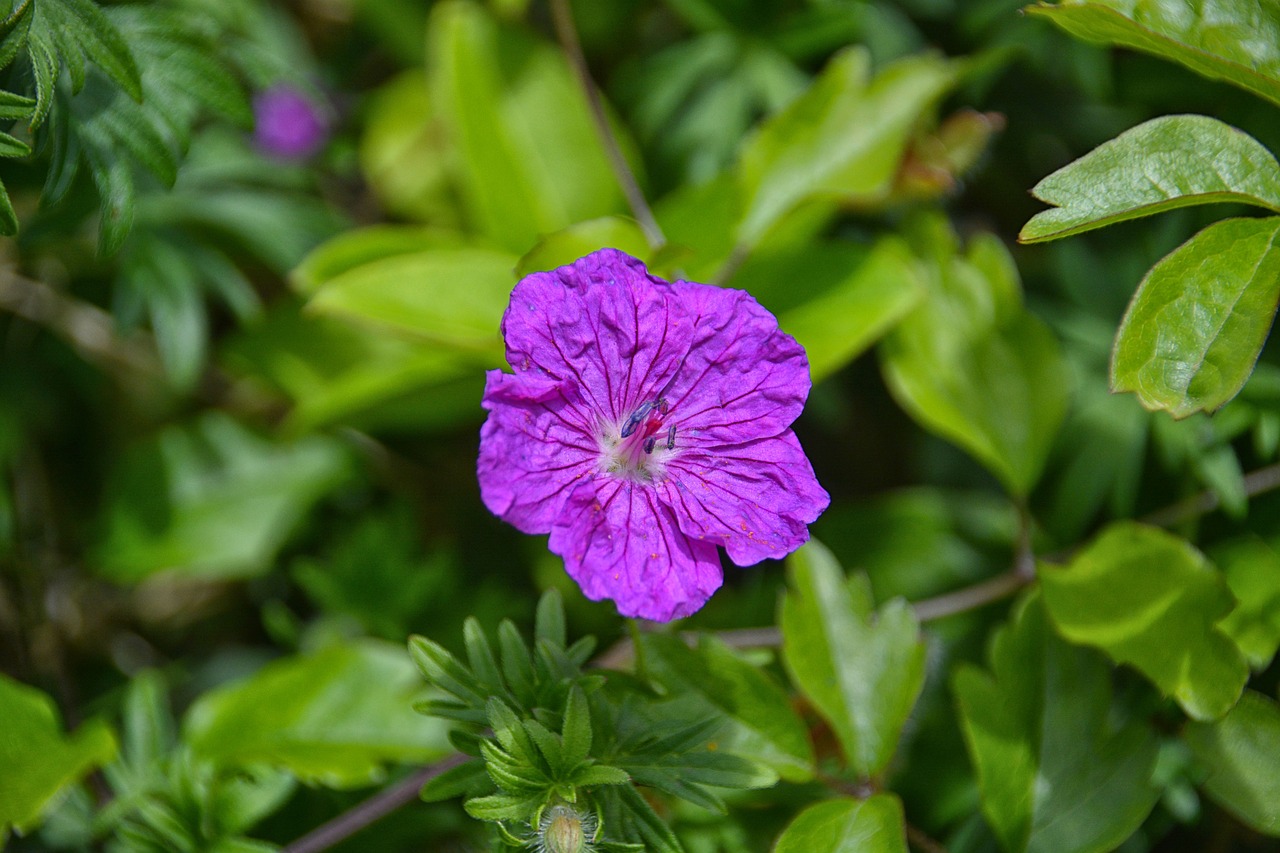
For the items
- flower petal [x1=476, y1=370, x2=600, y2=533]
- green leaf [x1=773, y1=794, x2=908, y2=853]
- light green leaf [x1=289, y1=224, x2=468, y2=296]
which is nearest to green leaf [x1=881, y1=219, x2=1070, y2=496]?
green leaf [x1=773, y1=794, x2=908, y2=853]

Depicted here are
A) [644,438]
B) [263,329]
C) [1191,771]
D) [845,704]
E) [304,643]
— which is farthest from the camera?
[263,329]

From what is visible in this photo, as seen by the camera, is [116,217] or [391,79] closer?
[116,217]

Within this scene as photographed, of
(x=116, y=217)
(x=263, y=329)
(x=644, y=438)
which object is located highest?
(x=116, y=217)

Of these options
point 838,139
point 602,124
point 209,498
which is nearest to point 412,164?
point 602,124

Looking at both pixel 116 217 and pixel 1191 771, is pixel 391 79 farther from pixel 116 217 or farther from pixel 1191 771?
pixel 1191 771

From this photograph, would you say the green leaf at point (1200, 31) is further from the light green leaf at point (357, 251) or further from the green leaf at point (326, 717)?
the green leaf at point (326, 717)

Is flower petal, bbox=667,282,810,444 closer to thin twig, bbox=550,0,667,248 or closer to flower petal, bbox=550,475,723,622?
flower petal, bbox=550,475,723,622

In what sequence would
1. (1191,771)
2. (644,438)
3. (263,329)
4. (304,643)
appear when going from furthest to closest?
(263,329) → (304,643) → (1191,771) → (644,438)

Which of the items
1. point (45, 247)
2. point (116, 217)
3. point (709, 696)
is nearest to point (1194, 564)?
point (709, 696)
